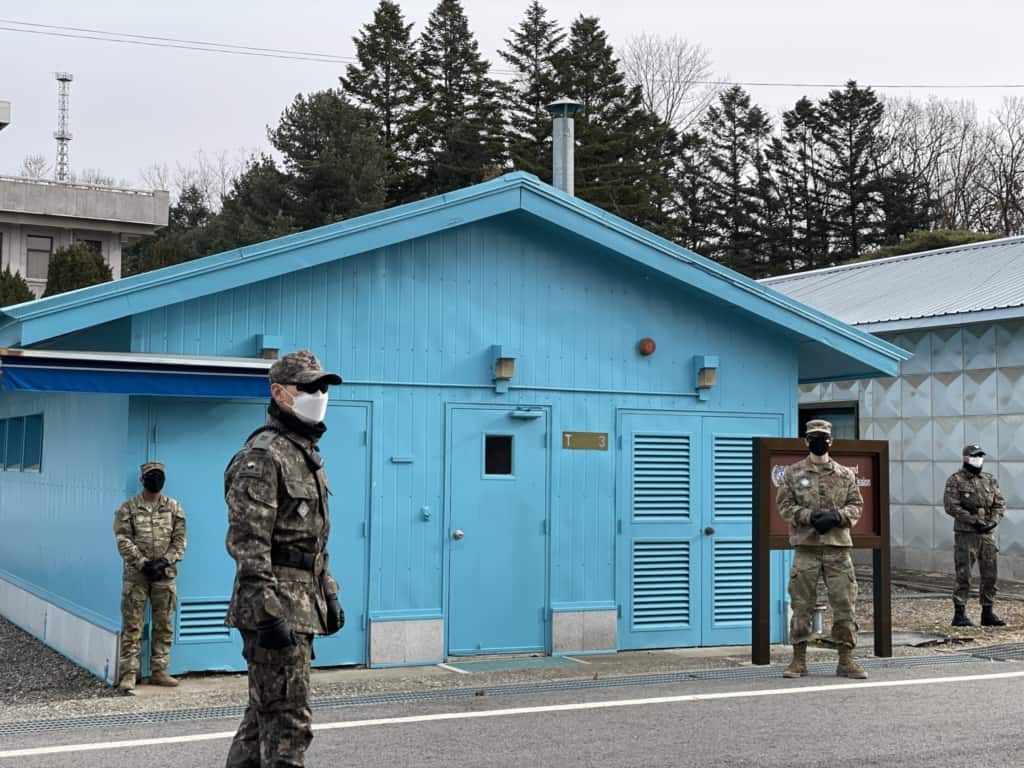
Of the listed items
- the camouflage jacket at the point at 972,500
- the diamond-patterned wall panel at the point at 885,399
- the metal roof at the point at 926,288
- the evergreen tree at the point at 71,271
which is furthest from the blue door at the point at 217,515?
the evergreen tree at the point at 71,271

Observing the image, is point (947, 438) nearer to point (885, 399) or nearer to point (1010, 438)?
point (1010, 438)

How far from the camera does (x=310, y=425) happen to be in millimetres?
6066

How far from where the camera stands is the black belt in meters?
5.89

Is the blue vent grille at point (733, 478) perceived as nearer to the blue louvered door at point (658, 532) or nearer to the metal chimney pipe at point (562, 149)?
the blue louvered door at point (658, 532)

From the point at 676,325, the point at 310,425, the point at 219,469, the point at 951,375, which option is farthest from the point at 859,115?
the point at 310,425

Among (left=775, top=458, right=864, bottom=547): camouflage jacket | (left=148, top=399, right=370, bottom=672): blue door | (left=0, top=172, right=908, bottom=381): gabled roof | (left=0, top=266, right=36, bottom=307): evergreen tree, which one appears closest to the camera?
(left=0, top=172, right=908, bottom=381): gabled roof

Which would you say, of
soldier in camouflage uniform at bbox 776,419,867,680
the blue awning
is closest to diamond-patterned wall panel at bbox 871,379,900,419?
soldier in camouflage uniform at bbox 776,419,867,680

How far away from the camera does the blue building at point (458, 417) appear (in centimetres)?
1026

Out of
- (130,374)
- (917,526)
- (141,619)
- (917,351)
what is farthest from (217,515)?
(917,351)

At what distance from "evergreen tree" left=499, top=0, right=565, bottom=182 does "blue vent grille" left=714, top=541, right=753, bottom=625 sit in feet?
100

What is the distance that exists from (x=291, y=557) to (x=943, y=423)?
14.7 m

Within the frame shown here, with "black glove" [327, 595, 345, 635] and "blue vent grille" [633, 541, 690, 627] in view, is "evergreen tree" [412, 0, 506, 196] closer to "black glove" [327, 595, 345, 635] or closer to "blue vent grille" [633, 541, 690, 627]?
"blue vent grille" [633, 541, 690, 627]

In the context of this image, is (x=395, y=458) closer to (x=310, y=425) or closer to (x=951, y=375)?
(x=310, y=425)

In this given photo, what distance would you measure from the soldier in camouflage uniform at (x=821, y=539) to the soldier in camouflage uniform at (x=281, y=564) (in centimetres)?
546
